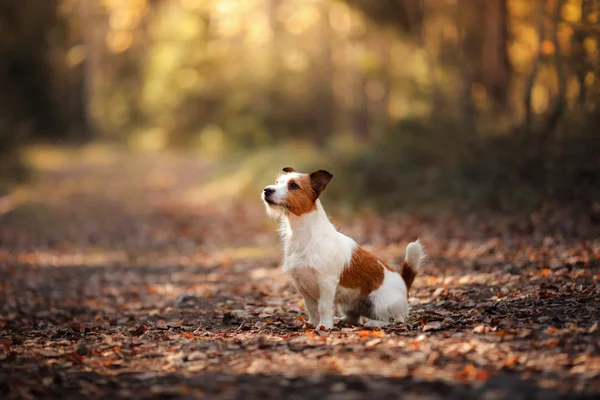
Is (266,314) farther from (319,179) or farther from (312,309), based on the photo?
(319,179)

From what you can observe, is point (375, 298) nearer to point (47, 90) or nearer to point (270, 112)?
point (270, 112)

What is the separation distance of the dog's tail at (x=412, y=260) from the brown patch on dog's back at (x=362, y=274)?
382mm

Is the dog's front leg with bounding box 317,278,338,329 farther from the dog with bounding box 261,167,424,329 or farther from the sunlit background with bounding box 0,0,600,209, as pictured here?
the sunlit background with bounding box 0,0,600,209

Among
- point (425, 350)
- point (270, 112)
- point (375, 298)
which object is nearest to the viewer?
point (425, 350)

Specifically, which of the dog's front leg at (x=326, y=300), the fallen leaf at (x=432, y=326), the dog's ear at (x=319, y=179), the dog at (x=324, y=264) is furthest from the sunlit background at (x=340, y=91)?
the dog's front leg at (x=326, y=300)

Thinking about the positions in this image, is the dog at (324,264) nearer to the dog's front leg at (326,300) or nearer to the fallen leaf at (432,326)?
the dog's front leg at (326,300)

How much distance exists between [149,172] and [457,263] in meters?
21.5

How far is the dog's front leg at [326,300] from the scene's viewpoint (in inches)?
257

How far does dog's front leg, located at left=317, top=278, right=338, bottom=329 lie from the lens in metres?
6.54

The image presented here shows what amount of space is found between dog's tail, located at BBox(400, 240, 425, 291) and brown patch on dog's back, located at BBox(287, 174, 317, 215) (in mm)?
1189

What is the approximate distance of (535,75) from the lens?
13.7 meters

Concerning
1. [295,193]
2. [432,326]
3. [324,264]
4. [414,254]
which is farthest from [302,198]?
[432,326]

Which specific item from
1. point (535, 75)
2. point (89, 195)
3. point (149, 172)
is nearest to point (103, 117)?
point (149, 172)

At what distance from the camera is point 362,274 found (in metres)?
6.85
